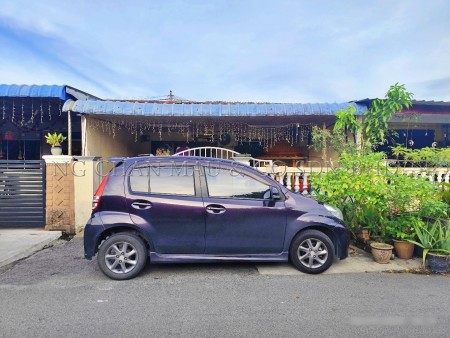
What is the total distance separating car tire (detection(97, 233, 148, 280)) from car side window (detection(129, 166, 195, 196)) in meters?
0.68

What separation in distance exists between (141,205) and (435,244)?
4414mm

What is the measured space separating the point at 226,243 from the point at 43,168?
472 centimetres

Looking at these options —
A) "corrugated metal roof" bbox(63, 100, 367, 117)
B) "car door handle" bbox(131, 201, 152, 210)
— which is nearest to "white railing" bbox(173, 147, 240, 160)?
"corrugated metal roof" bbox(63, 100, 367, 117)

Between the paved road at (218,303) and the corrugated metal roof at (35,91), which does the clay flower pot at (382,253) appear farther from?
the corrugated metal roof at (35,91)

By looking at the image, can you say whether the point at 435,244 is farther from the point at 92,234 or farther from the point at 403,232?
the point at 92,234

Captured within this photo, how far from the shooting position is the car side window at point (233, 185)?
422cm

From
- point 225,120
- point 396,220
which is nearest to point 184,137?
point 225,120

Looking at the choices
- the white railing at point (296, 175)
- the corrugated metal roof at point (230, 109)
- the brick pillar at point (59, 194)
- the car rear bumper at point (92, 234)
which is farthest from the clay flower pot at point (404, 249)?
the brick pillar at point (59, 194)

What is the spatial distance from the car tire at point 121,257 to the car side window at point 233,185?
49.7 inches

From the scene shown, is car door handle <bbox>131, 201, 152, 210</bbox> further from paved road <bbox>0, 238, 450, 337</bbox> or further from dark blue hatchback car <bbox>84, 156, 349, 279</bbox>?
paved road <bbox>0, 238, 450, 337</bbox>

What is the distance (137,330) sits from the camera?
2.83 metres

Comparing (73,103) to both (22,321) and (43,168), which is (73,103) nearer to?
(43,168)

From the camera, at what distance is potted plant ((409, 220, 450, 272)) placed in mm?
4363

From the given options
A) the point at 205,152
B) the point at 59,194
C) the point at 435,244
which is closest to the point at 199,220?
the point at 435,244
